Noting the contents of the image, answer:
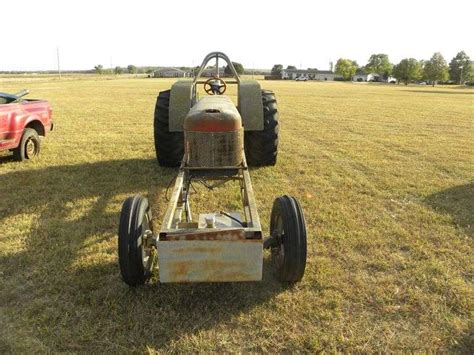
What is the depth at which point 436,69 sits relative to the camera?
91.9 m

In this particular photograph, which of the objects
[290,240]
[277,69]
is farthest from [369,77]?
[290,240]

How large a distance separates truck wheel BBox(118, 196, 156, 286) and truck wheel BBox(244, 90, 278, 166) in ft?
11.6

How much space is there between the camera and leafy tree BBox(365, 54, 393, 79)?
123 m

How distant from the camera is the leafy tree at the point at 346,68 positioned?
420 ft

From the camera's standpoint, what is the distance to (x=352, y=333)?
115 inches

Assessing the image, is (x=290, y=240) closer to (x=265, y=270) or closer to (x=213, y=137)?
(x=265, y=270)

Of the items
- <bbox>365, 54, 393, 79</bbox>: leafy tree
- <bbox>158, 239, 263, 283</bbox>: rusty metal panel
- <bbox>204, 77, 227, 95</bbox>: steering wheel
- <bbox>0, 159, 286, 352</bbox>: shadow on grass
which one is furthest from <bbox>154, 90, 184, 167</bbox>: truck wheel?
<bbox>365, 54, 393, 79</bbox>: leafy tree

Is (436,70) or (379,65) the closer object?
(436,70)

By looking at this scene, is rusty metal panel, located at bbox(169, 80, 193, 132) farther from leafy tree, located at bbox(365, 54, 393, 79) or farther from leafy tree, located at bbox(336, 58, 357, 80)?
leafy tree, located at bbox(336, 58, 357, 80)

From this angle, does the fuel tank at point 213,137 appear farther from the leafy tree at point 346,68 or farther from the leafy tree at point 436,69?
the leafy tree at point 346,68

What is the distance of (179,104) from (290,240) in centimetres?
369

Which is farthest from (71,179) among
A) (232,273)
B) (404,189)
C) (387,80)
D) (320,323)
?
(387,80)

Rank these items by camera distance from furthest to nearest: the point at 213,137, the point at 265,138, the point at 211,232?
the point at 265,138 < the point at 213,137 < the point at 211,232

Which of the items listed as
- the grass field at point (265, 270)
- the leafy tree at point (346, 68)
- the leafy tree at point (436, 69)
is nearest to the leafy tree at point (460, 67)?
the leafy tree at point (436, 69)
